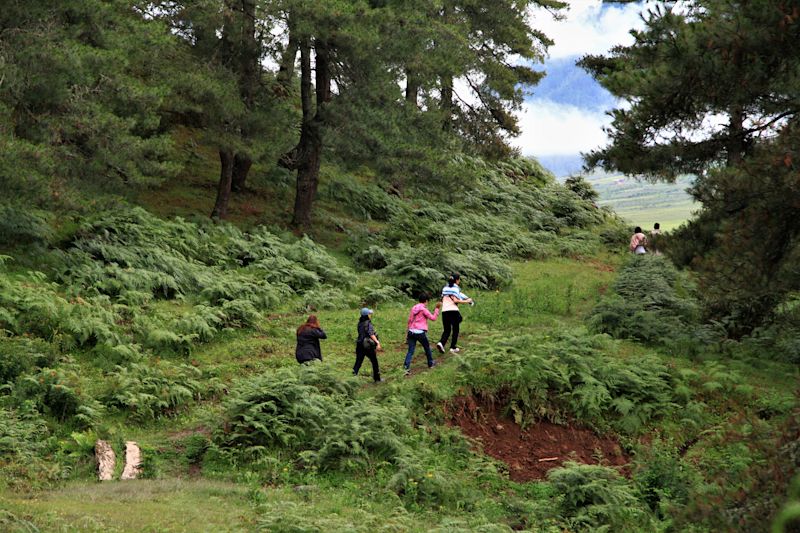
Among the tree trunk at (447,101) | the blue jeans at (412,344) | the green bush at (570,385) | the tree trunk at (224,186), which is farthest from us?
the tree trunk at (447,101)

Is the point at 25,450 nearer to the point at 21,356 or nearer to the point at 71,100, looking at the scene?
the point at 21,356

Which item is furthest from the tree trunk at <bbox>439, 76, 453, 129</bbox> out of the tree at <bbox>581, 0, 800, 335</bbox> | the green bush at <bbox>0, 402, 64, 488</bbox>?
the green bush at <bbox>0, 402, 64, 488</bbox>

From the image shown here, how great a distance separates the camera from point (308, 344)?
14.8 meters

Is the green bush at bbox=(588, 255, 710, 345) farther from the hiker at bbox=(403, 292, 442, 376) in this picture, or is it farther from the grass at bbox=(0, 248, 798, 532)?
the hiker at bbox=(403, 292, 442, 376)

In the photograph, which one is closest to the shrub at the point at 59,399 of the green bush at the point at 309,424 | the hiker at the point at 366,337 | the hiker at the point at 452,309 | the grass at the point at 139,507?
the grass at the point at 139,507

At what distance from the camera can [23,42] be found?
1708 cm

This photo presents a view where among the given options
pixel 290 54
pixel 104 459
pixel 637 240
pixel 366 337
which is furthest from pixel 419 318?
pixel 637 240

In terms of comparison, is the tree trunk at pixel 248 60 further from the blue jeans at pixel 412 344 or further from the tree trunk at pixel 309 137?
the blue jeans at pixel 412 344

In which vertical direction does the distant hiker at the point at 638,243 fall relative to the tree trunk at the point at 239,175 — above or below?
below

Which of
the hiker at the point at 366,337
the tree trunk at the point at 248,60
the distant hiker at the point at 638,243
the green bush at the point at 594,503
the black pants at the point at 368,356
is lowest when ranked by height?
the green bush at the point at 594,503

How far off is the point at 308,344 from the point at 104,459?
4631mm

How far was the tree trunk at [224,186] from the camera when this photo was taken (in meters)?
25.7

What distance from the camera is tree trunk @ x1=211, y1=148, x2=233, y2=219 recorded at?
2566 cm

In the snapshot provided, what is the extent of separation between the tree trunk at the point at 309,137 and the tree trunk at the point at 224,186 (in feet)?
9.17
